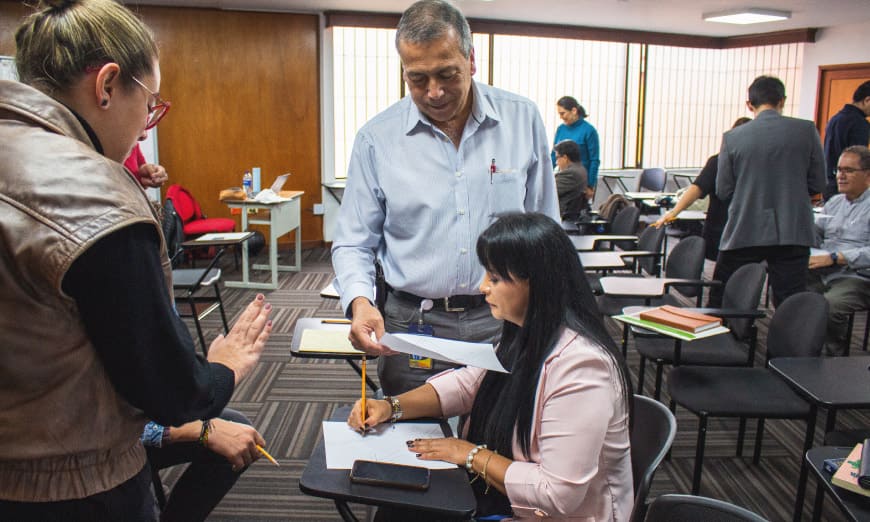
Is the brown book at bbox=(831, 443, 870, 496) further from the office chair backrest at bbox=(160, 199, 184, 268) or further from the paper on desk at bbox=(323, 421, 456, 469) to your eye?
the office chair backrest at bbox=(160, 199, 184, 268)

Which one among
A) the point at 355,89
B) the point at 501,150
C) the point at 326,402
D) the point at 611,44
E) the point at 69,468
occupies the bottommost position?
the point at 326,402

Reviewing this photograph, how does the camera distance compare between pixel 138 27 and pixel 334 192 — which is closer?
pixel 138 27

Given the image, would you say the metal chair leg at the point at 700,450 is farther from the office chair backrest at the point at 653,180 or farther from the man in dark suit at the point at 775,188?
the office chair backrest at the point at 653,180

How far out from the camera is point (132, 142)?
1.08 meters

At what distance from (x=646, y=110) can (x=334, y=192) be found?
15.1ft

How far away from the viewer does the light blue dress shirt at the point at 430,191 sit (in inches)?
71.1

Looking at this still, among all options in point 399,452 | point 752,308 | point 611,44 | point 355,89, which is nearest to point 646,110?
point 611,44

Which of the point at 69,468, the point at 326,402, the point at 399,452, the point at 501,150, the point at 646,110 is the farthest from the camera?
the point at 646,110

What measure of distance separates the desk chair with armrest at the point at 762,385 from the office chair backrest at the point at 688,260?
1219mm

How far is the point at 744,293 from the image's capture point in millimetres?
3188

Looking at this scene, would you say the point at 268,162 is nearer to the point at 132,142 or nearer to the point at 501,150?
the point at 501,150

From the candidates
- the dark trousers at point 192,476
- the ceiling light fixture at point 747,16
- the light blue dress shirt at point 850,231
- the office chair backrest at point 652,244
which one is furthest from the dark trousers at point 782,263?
the ceiling light fixture at point 747,16

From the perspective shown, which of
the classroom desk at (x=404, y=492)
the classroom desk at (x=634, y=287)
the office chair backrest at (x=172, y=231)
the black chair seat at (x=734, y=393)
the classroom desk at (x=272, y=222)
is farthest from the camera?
the classroom desk at (x=272, y=222)

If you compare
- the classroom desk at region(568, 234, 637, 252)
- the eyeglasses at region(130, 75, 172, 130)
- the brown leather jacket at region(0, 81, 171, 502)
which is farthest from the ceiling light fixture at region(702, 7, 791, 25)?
the brown leather jacket at region(0, 81, 171, 502)
